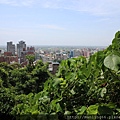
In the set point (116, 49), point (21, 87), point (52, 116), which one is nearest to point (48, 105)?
point (52, 116)

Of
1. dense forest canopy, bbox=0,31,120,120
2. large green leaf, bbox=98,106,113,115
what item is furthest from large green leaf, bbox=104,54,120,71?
large green leaf, bbox=98,106,113,115

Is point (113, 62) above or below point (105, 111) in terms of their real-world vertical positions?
above

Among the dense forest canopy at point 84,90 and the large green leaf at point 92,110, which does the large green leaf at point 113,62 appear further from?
the large green leaf at point 92,110

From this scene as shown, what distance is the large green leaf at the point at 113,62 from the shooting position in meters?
0.50

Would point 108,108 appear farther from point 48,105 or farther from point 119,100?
point 48,105

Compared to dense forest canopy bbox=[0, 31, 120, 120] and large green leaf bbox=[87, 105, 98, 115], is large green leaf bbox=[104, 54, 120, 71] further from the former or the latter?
large green leaf bbox=[87, 105, 98, 115]

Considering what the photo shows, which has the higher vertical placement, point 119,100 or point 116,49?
point 116,49

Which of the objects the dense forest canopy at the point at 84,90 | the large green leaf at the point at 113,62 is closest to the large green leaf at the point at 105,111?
the dense forest canopy at the point at 84,90

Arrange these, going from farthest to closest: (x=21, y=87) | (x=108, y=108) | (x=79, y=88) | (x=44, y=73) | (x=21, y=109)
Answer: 1. (x=44, y=73)
2. (x=21, y=87)
3. (x=21, y=109)
4. (x=79, y=88)
5. (x=108, y=108)

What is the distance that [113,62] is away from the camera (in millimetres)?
499

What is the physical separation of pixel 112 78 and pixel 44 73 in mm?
8956

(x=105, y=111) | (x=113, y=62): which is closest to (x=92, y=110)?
(x=105, y=111)

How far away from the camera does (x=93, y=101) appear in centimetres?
62

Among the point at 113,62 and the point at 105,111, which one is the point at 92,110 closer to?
the point at 105,111
